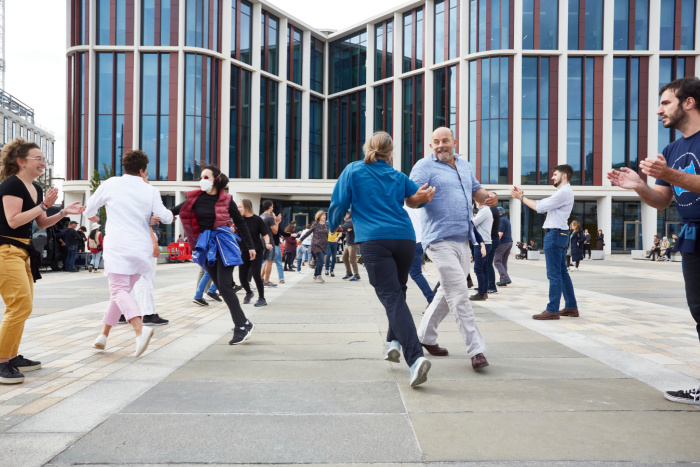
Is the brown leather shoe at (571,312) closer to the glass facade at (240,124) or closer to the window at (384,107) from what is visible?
the glass facade at (240,124)

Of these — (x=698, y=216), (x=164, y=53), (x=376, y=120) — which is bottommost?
(x=698, y=216)

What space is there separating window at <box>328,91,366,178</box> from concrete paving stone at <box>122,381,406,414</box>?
41766 mm

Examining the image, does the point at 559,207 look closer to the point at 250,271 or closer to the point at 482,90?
the point at 250,271

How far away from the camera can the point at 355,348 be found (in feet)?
16.6

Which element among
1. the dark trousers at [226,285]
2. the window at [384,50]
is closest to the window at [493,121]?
the window at [384,50]

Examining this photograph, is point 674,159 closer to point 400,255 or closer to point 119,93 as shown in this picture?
point 400,255

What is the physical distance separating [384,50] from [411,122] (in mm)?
6657

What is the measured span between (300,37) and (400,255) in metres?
45.2

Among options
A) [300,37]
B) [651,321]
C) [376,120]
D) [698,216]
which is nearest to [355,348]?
[698,216]

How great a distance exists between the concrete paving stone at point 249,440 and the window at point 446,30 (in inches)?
1522

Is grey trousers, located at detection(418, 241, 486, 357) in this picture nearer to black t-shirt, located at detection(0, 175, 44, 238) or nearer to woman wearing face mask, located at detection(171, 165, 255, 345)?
woman wearing face mask, located at detection(171, 165, 255, 345)

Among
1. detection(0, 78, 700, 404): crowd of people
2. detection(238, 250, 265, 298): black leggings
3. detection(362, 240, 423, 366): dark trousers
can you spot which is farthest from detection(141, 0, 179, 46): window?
detection(362, 240, 423, 366): dark trousers

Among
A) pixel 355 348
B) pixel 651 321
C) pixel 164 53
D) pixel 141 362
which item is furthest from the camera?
pixel 164 53

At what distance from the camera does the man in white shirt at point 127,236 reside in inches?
183
